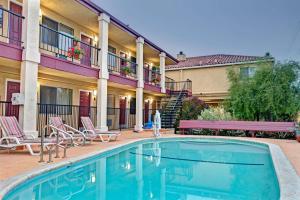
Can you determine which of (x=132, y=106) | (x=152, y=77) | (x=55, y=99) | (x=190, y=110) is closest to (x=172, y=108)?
(x=190, y=110)

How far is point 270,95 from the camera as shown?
59.9 feet

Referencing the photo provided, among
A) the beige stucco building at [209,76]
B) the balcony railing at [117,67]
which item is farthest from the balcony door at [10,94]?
the beige stucco building at [209,76]

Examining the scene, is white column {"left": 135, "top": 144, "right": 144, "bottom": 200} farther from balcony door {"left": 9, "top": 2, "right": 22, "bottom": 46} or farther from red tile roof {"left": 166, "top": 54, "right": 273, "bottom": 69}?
red tile roof {"left": 166, "top": 54, "right": 273, "bottom": 69}

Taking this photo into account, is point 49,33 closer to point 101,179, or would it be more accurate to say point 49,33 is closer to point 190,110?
point 101,179

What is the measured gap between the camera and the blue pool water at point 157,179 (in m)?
5.70

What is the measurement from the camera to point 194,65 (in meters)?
30.4

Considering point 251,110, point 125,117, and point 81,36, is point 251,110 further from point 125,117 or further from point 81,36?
point 81,36

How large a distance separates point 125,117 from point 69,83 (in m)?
7.06

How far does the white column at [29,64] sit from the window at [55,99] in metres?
3.41

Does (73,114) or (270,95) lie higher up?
(270,95)

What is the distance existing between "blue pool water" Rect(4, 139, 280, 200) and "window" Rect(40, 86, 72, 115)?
6.16 m

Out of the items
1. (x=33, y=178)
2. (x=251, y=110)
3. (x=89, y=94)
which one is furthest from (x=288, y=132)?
(x=33, y=178)

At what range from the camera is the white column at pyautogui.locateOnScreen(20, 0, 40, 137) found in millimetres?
10453

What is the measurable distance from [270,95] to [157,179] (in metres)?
13.9
